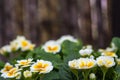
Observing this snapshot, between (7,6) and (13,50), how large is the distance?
7.73 ft

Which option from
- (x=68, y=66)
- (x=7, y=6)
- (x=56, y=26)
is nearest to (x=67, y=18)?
(x=56, y=26)

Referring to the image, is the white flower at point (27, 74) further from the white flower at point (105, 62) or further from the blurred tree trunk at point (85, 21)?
the blurred tree trunk at point (85, 21)

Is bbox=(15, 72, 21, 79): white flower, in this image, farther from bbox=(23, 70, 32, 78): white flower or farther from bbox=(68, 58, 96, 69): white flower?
bbox=(68, 58, 96, 69): white flower

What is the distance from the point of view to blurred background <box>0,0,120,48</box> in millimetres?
3891

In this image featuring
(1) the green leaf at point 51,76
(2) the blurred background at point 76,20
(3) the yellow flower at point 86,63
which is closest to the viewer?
(3) the yellow flower at point 86,63

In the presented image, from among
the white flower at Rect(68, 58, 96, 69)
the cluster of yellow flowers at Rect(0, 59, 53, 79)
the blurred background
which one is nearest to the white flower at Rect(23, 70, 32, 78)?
the cluster of yellow flowers at Rect(0, 59, 53, 79)

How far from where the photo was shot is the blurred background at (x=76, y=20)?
12.8 feet

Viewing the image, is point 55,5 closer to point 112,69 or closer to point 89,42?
point 89,42

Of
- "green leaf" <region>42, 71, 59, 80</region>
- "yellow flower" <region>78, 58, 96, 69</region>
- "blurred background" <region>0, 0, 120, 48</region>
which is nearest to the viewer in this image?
"yellow flower" <region>78, 58, 96, 69</region>

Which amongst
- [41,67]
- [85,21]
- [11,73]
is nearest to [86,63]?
[41,67]

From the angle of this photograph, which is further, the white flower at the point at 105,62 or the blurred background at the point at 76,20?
the blurred background at the point at 76,20

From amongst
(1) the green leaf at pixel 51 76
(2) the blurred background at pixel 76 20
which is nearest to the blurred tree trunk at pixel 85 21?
(2) the blurred background at pixel 76 20

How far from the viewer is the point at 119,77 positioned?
145cm

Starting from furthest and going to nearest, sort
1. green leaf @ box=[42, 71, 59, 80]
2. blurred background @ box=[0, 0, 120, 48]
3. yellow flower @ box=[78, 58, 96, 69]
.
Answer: blurred background @ box=[0, 0, 120, 48], green leaf @ box=[42, 71, 59, 80], yellow flower @ box=[78, 58, 96, 69]
